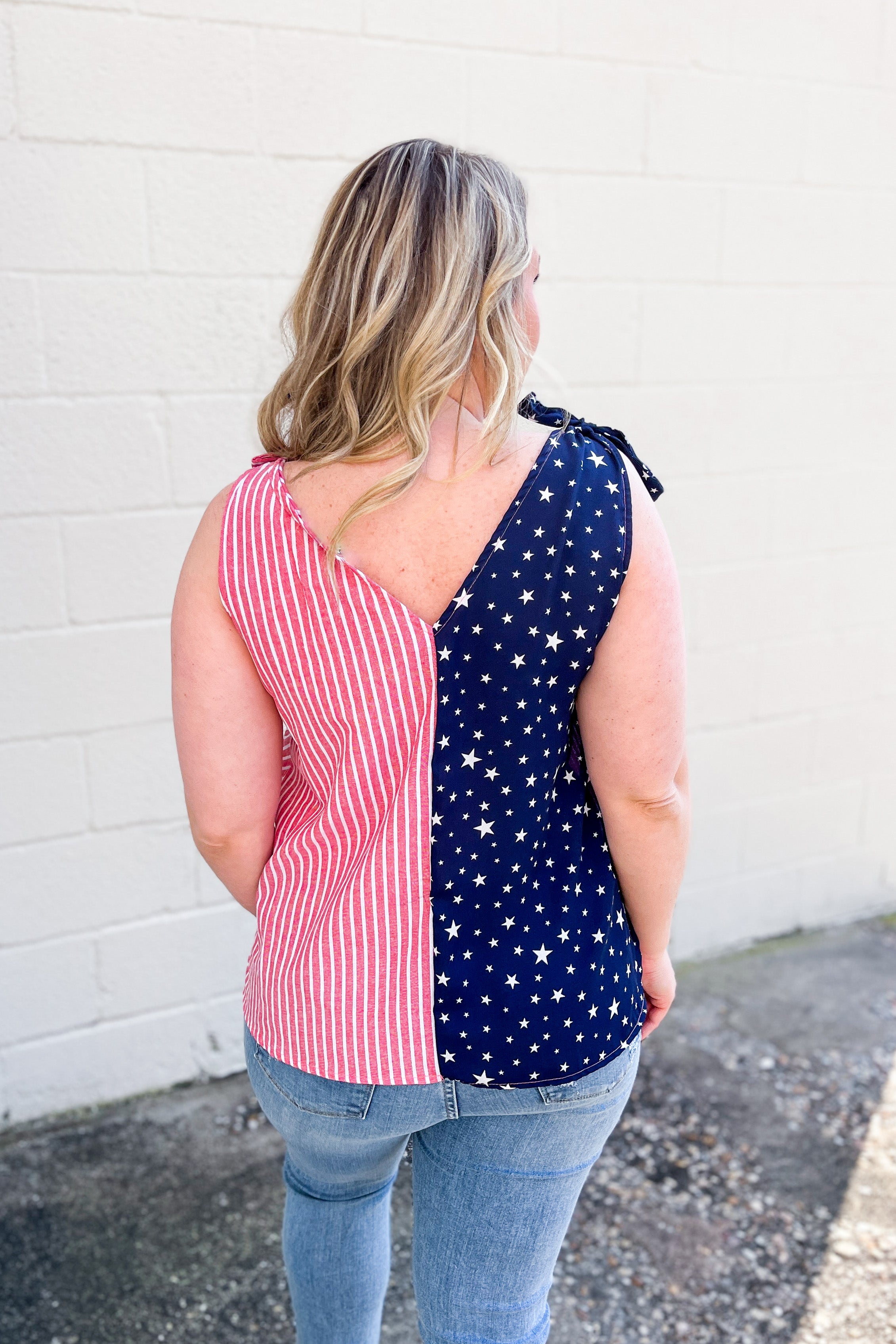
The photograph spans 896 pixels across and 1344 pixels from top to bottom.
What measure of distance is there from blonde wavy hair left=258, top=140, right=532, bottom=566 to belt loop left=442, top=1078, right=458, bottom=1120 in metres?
0.54

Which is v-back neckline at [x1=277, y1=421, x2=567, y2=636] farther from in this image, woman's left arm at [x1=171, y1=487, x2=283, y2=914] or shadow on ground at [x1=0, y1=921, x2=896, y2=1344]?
shadow on ground at [x1=0, y1=921, x2=896, y2=1344]

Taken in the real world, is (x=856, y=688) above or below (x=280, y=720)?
below

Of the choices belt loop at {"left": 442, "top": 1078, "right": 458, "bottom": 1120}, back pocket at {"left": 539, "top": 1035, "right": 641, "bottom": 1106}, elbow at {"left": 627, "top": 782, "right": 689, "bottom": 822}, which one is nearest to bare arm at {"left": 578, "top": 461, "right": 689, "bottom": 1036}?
elbow at {"left": 627, "top": 782, "right": 689, "bottom": 822}

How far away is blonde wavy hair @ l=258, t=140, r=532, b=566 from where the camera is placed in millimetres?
996

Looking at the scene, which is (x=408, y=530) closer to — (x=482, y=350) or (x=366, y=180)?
(x=482, y=350)

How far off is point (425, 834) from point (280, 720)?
0.24m

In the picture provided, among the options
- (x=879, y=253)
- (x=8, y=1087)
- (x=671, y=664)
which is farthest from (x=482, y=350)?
(x=879, y=253)

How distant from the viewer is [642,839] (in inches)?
45.0

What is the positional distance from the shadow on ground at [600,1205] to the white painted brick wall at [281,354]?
0.19 meters

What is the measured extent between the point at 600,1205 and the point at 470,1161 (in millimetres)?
1054

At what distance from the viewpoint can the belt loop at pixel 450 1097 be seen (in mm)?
1098

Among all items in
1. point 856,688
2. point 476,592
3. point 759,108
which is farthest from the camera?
point 856,688

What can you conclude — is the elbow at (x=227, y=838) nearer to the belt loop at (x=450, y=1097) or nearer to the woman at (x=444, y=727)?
the woman at (x=444, y=727)

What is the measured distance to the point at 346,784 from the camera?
1.08 meters
